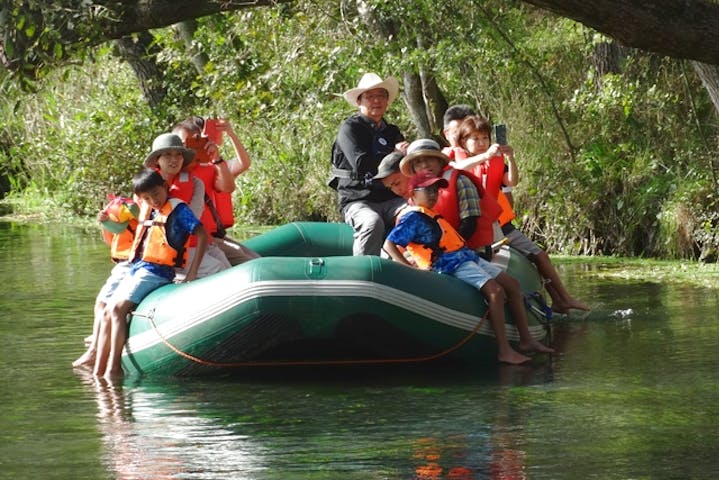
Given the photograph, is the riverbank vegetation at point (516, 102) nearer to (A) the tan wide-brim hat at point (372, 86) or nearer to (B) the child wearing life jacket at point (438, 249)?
(A) the tan wide-brim hat at point (372, 86)

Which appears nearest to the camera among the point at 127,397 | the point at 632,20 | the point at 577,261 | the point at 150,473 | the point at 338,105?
the point at 150,473

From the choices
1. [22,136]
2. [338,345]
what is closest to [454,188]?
[338,345]

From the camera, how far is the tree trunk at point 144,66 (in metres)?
20.8

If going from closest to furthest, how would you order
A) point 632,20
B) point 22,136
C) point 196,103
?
point 632,20, point 196,103, point 22,136

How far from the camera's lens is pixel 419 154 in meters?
8.21

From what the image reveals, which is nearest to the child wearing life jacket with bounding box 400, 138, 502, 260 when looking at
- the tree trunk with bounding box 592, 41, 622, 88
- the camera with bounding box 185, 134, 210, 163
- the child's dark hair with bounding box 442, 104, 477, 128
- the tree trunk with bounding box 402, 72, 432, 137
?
the child's dark hair with bounding box 442, 104, 477, 128

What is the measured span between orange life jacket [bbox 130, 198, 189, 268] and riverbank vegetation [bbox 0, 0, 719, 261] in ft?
8.00

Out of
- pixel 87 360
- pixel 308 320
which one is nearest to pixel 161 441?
pixel 308 320

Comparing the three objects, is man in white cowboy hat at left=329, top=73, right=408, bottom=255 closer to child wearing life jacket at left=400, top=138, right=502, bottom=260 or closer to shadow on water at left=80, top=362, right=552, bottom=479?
child wearing life jacket at left=400, top=138, right=502, bottom=260

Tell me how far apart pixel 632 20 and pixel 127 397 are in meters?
3.03

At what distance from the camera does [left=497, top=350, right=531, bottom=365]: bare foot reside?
812 centimetres

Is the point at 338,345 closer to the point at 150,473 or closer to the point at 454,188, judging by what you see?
the point at 454,188

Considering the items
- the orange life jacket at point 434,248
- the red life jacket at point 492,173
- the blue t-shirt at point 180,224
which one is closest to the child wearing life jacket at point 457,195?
the orange life jacket at point 434,248

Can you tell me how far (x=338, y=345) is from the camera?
7.93 m
